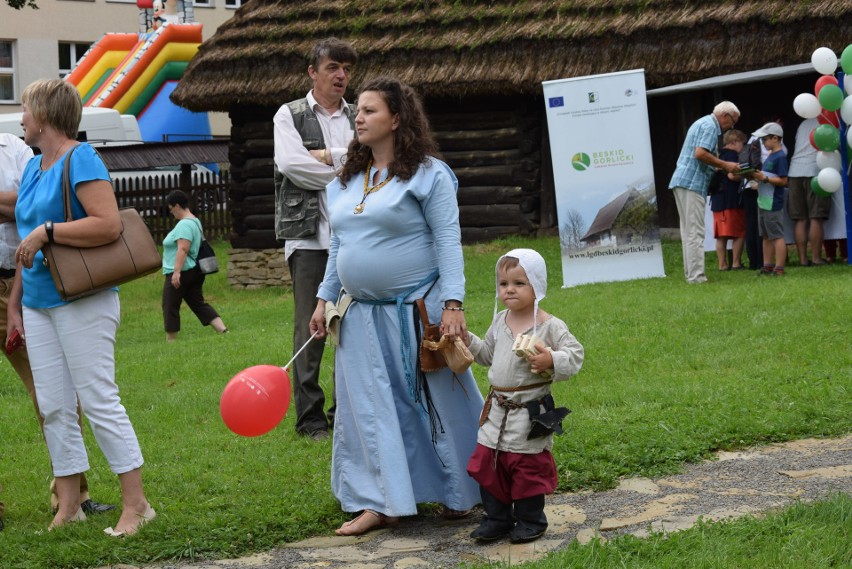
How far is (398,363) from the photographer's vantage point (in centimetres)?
543

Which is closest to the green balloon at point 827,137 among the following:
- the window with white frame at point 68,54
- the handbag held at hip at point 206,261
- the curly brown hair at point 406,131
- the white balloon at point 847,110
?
the white balloon at point 847,110

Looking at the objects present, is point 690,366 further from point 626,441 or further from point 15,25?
point 15,25

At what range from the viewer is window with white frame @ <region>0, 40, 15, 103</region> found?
3694 centimetres

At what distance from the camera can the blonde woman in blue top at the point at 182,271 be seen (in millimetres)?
13273

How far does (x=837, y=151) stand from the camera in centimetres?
1318

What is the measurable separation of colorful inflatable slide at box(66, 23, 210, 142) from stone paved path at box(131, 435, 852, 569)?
26295 millimetres

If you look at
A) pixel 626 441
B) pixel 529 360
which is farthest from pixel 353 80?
pixel 529 360

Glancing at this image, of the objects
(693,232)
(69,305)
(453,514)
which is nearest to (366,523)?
(453,514)

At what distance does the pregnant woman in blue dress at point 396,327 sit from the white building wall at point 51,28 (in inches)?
1286

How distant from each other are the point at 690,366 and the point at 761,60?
325 inches

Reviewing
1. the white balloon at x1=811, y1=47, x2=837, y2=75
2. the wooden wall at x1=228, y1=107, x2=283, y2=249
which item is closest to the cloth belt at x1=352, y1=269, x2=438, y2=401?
the white balloon at x1=811, y1=47, x2=837, y2=75

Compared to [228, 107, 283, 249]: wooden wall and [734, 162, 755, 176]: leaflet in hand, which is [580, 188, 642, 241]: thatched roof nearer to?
[734, 162, 755, 176]: leaflet in hand

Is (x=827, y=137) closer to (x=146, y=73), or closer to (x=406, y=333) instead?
(x=406, y=333)

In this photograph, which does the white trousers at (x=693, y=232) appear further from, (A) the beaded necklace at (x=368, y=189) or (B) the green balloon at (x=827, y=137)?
(A) the beaded necklace at (x=368, y=189)
